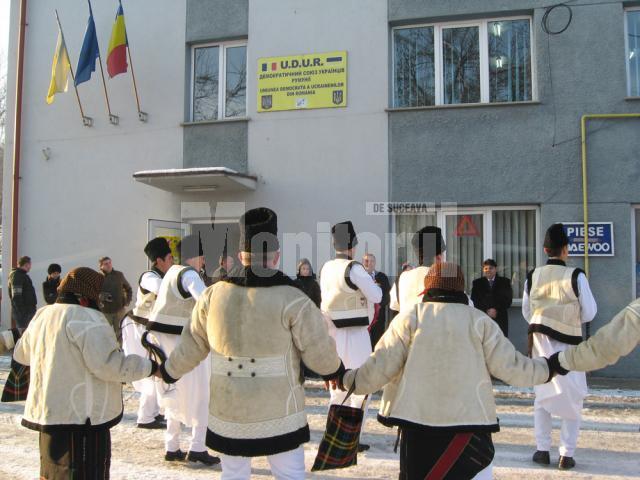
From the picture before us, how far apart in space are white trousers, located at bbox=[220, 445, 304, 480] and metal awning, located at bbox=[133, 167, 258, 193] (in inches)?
273

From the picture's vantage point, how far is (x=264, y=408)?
3.50 metres

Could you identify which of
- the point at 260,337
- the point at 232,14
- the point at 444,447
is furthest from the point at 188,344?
the point at 232,14

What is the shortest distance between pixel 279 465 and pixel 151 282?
10.2ft

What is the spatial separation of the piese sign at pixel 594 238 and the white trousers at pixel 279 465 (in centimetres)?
756

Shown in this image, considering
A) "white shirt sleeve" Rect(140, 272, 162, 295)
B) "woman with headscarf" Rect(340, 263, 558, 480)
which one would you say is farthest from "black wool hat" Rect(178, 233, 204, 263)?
"woman with headscarf" Rect(340, 263, 558, 480)

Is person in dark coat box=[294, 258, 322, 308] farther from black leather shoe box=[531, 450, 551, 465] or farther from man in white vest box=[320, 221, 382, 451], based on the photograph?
Result: black leather shoe box=[531, 450, 551, 465]

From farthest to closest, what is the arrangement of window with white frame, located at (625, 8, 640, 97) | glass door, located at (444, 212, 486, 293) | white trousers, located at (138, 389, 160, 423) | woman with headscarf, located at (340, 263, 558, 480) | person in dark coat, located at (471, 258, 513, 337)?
glass door, located at (444, 212, 486, 293)
window with white frame, located at (625, 8, 640, 97)
person in dark coat, located at (471, 258, 513, 337)
white trousers, located at (138, 389, 160, 423)
woman with headscarf, located at (340, 263, 558, 480)

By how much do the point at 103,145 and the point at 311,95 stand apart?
4278mm

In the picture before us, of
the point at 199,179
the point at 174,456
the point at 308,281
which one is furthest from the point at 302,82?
the point at 174,456

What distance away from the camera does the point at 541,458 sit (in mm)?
5516

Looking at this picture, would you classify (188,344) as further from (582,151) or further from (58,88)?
(58,88)

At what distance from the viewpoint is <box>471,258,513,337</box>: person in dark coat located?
930 cm

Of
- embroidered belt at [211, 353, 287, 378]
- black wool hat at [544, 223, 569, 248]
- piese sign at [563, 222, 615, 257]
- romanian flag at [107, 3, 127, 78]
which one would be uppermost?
romanian flag at [107, 3, 127, 78]

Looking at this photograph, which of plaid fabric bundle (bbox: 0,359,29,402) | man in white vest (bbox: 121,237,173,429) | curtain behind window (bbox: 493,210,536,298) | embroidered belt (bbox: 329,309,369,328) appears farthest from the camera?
curtain behind window (bbox: 493,210,536,298)
